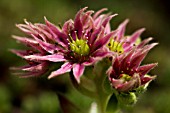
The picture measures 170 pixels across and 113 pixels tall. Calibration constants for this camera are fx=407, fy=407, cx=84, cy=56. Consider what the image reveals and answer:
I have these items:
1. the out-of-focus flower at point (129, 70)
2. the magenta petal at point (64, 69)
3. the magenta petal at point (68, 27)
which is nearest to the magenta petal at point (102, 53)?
the out-of-focus flower at point (129, 70)

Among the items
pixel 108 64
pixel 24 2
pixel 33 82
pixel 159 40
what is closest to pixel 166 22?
pixel 159 40

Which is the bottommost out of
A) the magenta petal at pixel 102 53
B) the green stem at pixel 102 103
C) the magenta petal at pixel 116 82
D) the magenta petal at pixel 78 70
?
the green stem at pixel 102 103

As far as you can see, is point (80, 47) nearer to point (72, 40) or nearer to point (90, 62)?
point (72, 40)

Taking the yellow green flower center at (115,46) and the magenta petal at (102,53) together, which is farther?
the yellow green flower center at (115,46)

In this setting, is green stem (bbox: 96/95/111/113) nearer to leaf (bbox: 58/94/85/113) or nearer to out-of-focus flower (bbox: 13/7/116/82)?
leaf (bbox: 58/94/85/113)

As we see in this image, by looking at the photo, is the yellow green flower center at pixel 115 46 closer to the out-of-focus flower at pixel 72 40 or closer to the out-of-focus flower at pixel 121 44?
the out-of-focus flower at pixel 121 44

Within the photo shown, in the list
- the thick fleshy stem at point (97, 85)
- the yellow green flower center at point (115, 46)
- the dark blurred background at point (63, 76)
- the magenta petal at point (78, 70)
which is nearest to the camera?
the magenta petal at point (78, 70)

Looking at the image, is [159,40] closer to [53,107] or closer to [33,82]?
[33,82]
